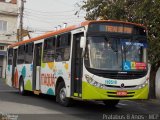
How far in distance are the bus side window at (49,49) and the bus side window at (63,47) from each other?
0.60 metres

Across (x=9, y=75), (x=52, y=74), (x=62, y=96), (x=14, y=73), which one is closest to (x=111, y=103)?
(x=62, y=96)

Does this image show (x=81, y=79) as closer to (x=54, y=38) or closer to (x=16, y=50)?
(x=54, y=38)

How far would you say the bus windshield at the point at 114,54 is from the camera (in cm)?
1416

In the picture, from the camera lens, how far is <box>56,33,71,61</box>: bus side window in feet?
52.5

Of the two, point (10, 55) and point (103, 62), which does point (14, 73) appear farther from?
point (103, 62)

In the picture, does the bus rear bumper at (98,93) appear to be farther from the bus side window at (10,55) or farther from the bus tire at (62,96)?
the bus side window at (10,55)

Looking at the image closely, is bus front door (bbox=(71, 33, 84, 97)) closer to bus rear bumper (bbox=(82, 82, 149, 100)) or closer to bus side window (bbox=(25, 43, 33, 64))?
bus rear bumper (bbox=(82, 82, 149, 100))

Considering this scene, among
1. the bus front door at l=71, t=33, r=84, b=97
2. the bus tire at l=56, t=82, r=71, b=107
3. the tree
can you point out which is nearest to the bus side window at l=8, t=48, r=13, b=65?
the tree

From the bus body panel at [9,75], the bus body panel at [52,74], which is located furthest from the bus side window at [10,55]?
the bus body panel at [52,74]

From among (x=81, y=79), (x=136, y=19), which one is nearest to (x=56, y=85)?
(x=81, y=79)

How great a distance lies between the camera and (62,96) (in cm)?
1664

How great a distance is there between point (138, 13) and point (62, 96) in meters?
6.46

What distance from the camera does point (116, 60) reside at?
14297 mm

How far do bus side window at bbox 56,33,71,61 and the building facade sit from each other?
121 ft
